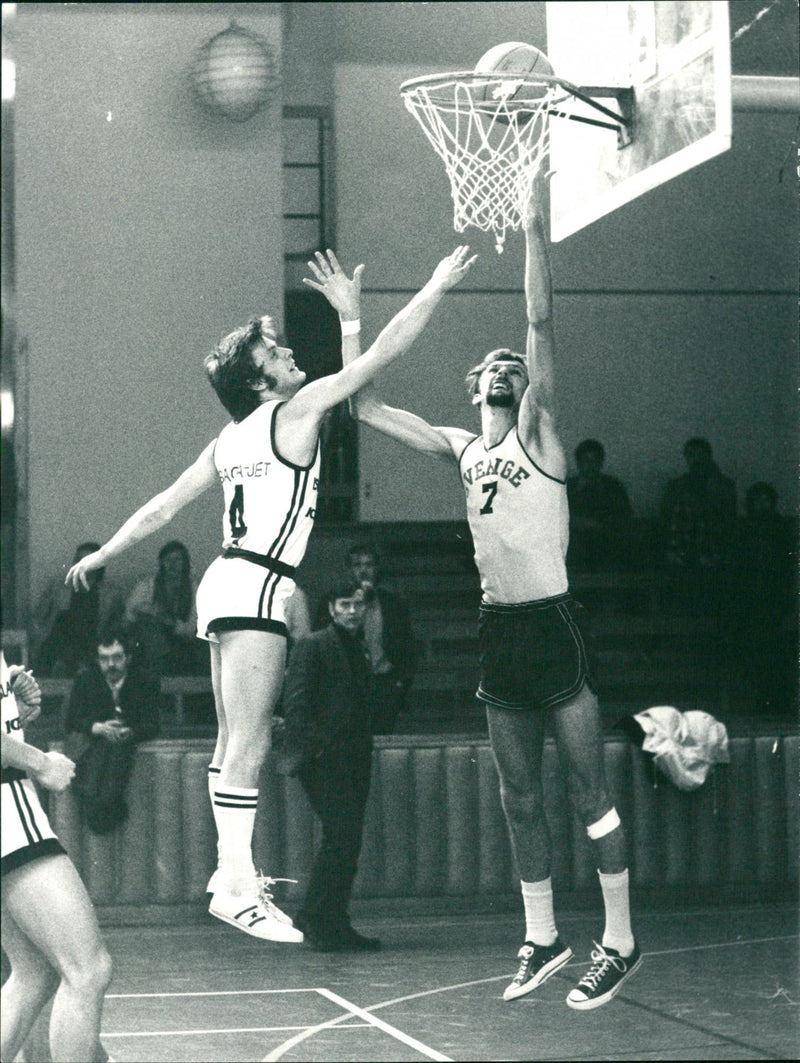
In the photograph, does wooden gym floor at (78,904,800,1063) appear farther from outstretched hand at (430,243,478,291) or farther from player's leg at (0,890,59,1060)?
outstretched hand at (430,243,478,291)

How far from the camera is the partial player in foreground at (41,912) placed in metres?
4.96

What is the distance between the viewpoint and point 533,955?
254 inches

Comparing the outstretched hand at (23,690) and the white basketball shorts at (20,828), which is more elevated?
the outstretched hand at (23,690)

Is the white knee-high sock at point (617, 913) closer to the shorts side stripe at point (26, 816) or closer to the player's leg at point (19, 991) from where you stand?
the player's leg at point (19, 991)

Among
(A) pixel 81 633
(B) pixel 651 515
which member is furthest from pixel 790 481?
(A) pixel 81 633

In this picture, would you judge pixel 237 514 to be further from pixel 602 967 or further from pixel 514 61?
pixel 602 967

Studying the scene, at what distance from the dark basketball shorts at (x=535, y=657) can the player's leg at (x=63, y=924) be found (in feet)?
6.01

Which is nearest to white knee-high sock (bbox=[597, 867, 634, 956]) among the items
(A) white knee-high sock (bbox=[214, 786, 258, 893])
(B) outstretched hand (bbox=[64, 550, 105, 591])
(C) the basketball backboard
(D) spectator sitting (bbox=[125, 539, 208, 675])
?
(A) white knee-high sock (bbox=[214, 786, 258, 893])

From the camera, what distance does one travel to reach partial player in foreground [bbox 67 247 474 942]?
5570mm

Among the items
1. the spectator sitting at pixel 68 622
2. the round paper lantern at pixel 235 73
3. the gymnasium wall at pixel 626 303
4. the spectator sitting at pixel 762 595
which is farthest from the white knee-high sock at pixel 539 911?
the gymnasium wall at pixel 626 303

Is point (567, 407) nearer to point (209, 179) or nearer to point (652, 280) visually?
point (652, 280)

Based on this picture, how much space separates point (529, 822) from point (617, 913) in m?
0.50

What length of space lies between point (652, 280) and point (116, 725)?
24.7 ft

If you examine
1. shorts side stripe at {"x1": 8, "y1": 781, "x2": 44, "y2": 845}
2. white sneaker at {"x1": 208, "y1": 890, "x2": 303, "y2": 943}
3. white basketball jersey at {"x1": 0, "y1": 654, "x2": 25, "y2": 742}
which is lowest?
white sneaker at {"x1": 208, "y1": 890, "x2": 303, "y2": 943}
